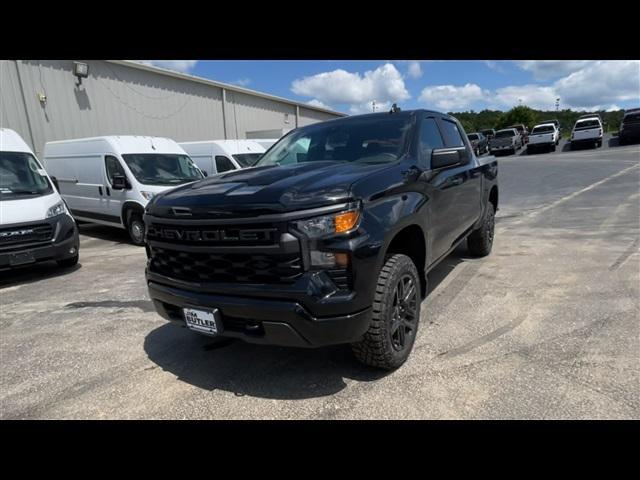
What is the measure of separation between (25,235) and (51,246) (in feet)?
1.13

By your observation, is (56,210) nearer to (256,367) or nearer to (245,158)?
(256,367)

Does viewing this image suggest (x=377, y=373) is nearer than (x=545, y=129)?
Yes

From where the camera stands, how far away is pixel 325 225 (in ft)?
7.82

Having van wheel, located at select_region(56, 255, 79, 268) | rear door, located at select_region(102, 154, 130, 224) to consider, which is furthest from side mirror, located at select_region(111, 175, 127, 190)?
van wheel, located at select_region(56, 255, 79, 268)

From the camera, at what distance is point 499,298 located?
4.32 metres

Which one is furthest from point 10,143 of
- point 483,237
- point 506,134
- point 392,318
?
point 506,134

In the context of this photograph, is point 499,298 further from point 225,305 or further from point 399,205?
point 225,305

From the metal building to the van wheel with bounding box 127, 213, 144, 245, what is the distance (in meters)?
6.66

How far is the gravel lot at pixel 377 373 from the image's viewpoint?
259 cm

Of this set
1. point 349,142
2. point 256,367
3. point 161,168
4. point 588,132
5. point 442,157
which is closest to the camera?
point 256,367

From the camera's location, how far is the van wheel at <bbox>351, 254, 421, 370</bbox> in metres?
2.64

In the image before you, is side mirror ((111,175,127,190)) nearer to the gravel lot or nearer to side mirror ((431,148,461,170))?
the gravel lot
